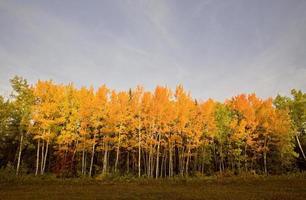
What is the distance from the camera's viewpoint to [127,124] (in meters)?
36.5

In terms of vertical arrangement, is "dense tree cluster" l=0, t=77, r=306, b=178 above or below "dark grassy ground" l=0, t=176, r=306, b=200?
above

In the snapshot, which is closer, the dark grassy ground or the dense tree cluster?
the dark grassy ground

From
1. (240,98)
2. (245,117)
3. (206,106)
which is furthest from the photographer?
(240,98)

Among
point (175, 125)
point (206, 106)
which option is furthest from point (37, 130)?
point (206, 106)

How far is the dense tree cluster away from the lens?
109ft

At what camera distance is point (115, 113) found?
34719mm

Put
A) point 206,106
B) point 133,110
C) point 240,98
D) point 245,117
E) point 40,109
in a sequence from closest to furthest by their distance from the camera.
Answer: point 40,109 → point 133,110 → point 206,106 → point 245,117 → point 240,98

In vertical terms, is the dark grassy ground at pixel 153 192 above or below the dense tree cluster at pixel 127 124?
below

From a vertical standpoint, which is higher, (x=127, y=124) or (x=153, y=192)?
(x=127, y=124)

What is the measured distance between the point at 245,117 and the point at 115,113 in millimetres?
21497

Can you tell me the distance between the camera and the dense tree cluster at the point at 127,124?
109 ft

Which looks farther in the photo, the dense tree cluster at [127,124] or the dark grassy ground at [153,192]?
the dense tree cluster at [127,124]

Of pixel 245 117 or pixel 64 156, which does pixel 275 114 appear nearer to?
pixel 245 117

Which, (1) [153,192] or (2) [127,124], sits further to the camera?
(2) [127,124]
